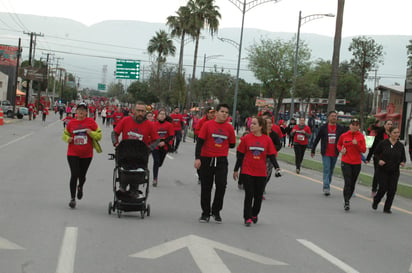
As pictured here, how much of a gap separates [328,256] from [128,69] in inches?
2369

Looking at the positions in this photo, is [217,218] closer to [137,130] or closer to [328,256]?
[137,130]

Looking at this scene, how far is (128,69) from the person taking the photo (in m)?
66.6

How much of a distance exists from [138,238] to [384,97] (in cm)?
7853

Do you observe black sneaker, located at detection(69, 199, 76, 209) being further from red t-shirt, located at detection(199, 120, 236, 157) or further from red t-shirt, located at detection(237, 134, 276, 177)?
red t-shirt, located at detection(237, 134, 276, 177)

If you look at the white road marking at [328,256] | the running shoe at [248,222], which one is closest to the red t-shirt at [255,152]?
the running shoe at [248,222]

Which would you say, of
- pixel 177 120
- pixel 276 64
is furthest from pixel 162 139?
pixel 276 64

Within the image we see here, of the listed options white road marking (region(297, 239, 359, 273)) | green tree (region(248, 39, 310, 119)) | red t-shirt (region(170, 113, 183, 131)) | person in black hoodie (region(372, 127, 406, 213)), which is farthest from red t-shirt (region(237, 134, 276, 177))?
green tree (region(248, 39, 310, 119))

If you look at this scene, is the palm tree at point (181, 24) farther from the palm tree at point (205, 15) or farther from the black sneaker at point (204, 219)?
the black sneaker at point (204, 219)

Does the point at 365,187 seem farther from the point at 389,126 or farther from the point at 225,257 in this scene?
the point at 225,257

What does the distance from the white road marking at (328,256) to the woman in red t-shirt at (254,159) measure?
128 centimetres

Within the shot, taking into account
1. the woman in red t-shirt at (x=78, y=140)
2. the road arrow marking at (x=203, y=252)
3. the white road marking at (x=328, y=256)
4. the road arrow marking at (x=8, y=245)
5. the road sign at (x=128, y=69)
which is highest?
the road sign at (x=128, y=69)

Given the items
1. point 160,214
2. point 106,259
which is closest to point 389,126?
point 160,214

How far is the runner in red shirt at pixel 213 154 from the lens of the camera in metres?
9.80

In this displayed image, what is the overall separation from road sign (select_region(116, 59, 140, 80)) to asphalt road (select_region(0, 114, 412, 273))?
52.2 m
